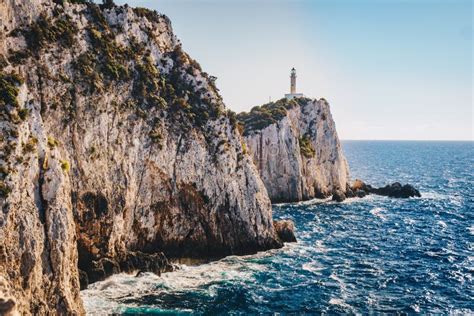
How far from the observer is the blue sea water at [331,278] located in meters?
36.1

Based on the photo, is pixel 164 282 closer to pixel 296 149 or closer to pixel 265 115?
Answer: pixel 296 149

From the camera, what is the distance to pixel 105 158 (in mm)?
40969

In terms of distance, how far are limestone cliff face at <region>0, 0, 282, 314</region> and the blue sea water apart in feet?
11.0

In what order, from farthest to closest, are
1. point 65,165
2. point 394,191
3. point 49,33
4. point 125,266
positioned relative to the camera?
point 394,191
point 125,266
point 49,33
point 65,165

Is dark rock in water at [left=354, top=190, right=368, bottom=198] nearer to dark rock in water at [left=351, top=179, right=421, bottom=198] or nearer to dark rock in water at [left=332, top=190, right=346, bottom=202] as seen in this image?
dark rock in water at [left=351, top=179, right=421, bottom=198]

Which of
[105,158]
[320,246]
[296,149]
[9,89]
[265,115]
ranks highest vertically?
[265,115]

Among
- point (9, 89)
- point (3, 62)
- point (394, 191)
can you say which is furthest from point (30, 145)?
point (394, 191)

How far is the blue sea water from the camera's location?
3606cm

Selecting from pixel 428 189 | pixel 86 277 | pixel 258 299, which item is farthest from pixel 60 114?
pixel 428 189

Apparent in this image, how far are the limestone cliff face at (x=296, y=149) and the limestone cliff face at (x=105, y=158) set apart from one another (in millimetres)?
29126

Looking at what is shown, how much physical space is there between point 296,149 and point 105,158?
52294 mm

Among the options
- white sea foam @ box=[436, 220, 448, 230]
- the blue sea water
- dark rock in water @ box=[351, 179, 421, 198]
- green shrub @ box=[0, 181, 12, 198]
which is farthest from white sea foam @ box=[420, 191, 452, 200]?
green shrub @ box=[0, 181, 12, 198]

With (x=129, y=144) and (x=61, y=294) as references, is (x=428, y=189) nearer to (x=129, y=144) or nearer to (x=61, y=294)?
(x=129, y=144)

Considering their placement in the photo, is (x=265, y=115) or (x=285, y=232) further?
(x=265, y=115)
